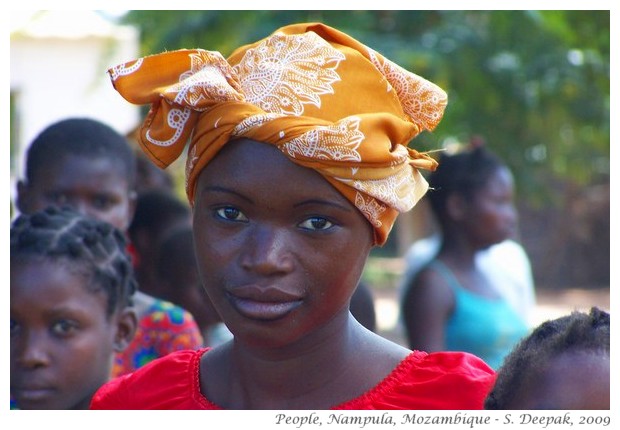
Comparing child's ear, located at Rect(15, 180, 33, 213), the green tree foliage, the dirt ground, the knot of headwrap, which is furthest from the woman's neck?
the dirt ground

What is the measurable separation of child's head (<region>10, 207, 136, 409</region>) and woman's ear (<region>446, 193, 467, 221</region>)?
2360 millimetres

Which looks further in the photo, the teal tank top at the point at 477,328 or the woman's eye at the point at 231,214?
the teal tank top at the point at 477,328

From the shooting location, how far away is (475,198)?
522 cm

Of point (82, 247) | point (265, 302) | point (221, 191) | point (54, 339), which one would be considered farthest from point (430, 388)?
point (82, 247)

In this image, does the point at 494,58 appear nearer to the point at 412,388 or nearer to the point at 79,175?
the point at 79,175

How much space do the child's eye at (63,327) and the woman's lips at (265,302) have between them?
3.43ft

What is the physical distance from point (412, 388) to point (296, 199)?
0.52 m

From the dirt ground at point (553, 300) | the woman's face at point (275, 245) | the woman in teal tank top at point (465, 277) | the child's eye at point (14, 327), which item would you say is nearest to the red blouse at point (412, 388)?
the woman's face at point (275, 245)

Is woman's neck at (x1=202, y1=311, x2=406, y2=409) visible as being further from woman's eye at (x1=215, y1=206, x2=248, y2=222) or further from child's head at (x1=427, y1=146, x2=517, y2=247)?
child's head at (x1=427, y1=146, x2=517, y2=247)

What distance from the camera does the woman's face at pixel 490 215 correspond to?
5145 millimetres

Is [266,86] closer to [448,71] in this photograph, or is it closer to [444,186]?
[444,186]

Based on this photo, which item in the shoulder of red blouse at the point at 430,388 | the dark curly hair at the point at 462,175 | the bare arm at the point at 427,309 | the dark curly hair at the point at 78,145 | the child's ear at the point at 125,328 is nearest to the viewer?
the shoulder of red blouse at the point at 430,388

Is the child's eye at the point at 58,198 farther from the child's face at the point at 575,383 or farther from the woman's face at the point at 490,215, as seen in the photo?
Result: the child's face at the point at 575,383
